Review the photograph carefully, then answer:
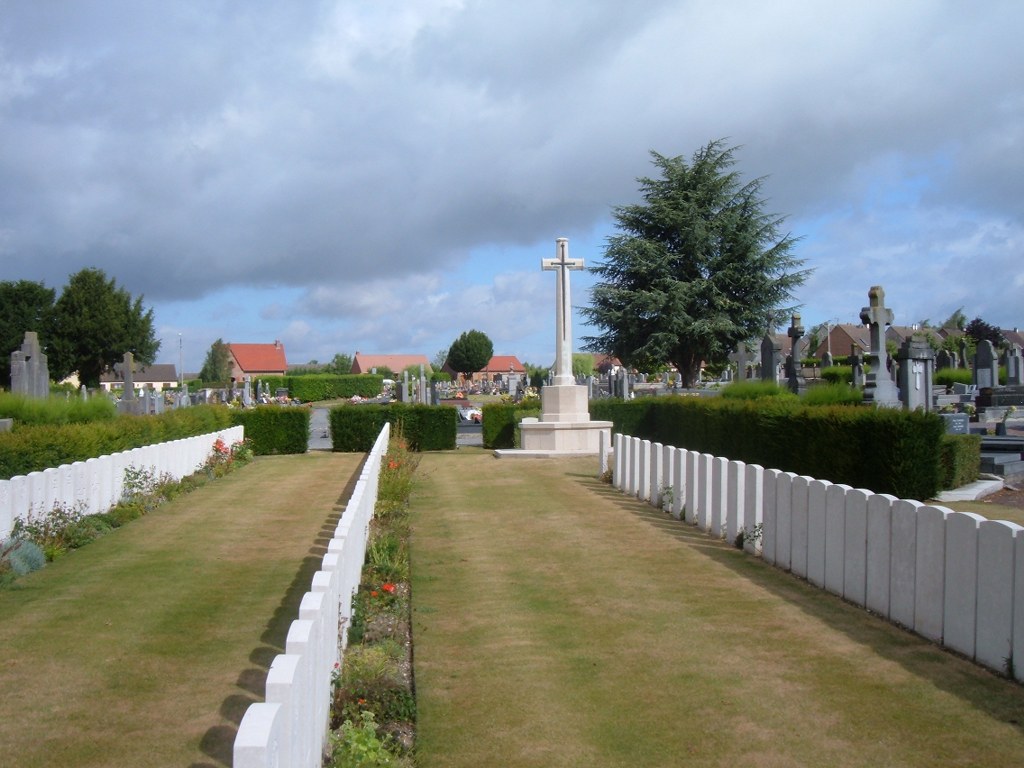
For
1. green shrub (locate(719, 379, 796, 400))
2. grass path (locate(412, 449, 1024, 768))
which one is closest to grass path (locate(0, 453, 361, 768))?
grass path (locate(412, 449, 1024, 768))

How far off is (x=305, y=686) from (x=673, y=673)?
2647 mm

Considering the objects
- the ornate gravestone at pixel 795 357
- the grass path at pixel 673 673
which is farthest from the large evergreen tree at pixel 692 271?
the grass path at pixel 673 673

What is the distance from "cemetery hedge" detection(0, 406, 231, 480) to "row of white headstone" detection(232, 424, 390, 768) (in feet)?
22.4

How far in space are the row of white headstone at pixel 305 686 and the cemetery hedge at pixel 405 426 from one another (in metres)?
17.8

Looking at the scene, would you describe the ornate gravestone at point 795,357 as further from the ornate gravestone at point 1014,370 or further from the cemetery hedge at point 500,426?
the ornate gravestone at point 1014,370

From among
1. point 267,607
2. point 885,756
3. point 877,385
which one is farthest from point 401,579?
point 877,385

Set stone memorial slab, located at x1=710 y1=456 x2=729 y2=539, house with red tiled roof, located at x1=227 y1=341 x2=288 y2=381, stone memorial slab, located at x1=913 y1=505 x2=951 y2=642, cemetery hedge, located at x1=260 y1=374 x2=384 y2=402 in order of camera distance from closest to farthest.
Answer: stone memorial slab, located at x1=913 y1=505 x2=951 y2=642 < stone memorial slab, located at x1=710 y1=456 x2=729 y2=539 < cemetery hedge, located at x1=260 y1=374 x2=384 y2=402 < house with red tiled roof, located at x1=227 y1=341 x2=288 y2=381

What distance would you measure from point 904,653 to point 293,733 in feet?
13.5

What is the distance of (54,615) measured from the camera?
7.13 metres

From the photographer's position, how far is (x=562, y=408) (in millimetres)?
21109

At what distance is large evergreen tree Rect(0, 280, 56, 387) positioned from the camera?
191 feet

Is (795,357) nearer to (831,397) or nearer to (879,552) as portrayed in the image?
(831,397)

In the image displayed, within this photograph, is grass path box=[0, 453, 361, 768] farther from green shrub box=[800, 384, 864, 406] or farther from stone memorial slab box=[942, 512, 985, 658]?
green shrub box=[800, 384, 864, 406]

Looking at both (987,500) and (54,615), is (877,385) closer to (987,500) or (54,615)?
(987,500)
